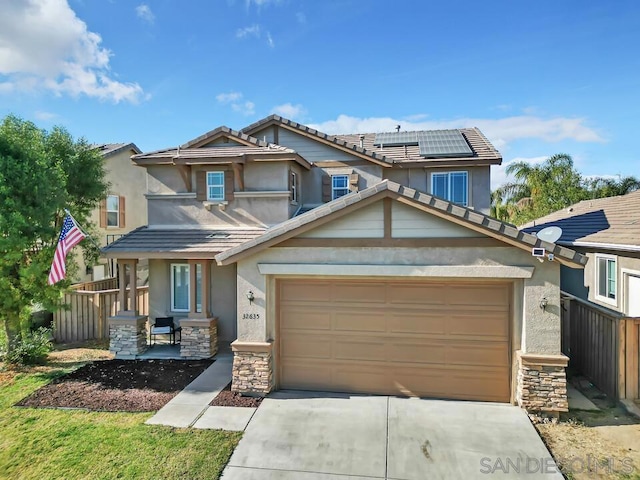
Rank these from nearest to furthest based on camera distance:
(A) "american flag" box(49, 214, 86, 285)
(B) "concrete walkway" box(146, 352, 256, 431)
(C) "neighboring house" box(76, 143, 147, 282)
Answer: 1. (B) "concrete walkway" box(146, 352, 256, 431)
2. (A) "american flag" box(49, 214, 86, 285)
3. (C) "neighboring house" box(76, 143, 147, 282)

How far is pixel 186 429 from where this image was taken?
6.72m

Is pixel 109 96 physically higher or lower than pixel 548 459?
higher

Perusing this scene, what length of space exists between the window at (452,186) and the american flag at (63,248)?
479 inches

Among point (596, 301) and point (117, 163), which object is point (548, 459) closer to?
point (596, 301)

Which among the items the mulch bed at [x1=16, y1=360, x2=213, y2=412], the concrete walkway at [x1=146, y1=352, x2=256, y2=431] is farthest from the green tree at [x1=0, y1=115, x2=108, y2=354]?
the concrete walkway at [x1=146, y1=352, x2=256, y2=431]

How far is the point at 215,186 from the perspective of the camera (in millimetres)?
12422

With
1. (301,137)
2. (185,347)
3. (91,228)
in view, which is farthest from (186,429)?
(301,137)

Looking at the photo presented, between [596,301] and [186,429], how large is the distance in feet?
42.9

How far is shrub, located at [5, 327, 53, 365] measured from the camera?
33.1ft

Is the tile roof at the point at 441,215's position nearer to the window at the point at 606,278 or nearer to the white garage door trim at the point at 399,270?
the white garage door trim at the point at 399,270

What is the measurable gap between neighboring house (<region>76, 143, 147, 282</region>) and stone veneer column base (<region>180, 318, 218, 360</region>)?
381 inches

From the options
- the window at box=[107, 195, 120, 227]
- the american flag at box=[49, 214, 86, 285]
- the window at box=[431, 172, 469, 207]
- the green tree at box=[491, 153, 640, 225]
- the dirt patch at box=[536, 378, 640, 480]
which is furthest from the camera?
the green tree at box=[491, 153, 640, 225]

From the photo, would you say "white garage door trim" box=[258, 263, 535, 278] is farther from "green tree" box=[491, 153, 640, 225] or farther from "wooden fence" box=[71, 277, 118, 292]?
"green tree" box=[491, 153, 640, 225]

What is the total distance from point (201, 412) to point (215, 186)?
7420 millimetres
